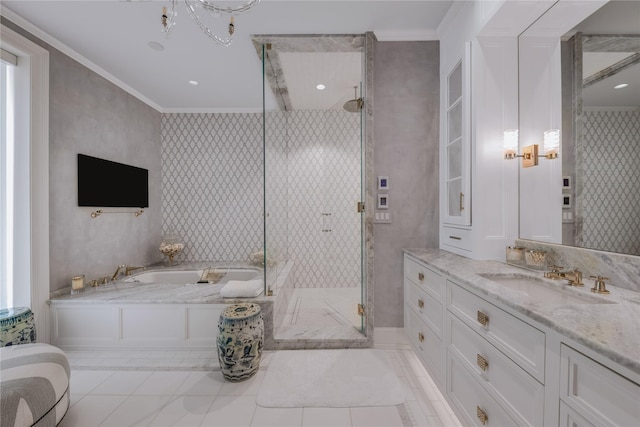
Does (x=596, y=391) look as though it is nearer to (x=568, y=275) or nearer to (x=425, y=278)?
(x=568, y=275)

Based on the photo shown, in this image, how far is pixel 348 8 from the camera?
197cm

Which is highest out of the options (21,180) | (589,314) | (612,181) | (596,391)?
(21,180)

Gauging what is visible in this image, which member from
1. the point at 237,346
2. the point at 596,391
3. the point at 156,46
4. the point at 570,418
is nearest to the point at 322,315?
the point at 237,346

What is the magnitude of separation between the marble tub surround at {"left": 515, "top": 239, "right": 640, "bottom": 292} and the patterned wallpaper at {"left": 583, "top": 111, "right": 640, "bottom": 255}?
46 millimetres

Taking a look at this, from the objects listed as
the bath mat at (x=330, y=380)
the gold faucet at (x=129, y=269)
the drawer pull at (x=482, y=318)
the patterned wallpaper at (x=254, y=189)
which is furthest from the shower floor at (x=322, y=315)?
the gold faucet at (x=129, y=269)

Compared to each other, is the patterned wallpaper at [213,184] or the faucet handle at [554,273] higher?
the patterned wallpaper at [213,184]

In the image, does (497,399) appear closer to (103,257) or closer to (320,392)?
(320,392)

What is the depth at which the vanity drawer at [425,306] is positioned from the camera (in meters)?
1.69

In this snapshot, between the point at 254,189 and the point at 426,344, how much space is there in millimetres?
3096

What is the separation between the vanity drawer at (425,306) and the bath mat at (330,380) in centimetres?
51

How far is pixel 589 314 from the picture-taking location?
0.89 metres

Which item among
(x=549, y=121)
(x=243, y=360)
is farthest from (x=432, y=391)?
(x=549, y=121)

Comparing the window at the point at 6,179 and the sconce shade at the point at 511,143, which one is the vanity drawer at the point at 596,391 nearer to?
the sconce shade at the point at 511,143

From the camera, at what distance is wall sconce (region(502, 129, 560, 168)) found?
5.00 ft
